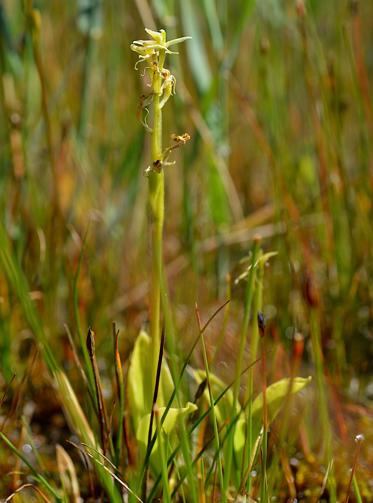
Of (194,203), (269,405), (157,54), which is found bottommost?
(269,405)

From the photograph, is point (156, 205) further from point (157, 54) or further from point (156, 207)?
point (157, 54)

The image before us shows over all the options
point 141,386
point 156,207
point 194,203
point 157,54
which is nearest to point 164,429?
point 141,386

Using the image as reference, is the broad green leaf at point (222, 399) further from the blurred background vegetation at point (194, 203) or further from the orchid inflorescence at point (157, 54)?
the orchid inflorescence at point (157, 54)

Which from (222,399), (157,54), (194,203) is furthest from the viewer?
(194,203)

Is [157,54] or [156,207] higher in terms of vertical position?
[157,54]

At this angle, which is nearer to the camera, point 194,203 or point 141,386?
point 141,386

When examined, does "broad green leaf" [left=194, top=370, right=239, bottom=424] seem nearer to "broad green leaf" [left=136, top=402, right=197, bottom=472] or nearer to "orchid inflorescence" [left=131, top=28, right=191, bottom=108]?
"broad green leaf" [left=136, top=402, right=197, bottom=472]

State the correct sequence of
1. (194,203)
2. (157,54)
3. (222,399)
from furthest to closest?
(194,203)
(222,399)
(157,54)

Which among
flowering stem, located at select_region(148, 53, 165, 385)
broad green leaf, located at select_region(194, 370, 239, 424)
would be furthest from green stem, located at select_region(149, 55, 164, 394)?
broad green leaf, located at select_region(194, 370, 239, 424)

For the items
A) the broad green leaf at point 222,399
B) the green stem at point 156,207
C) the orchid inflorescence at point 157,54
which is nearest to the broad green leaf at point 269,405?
the broad green leaf at point 222,399

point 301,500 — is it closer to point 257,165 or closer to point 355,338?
point 355,338
